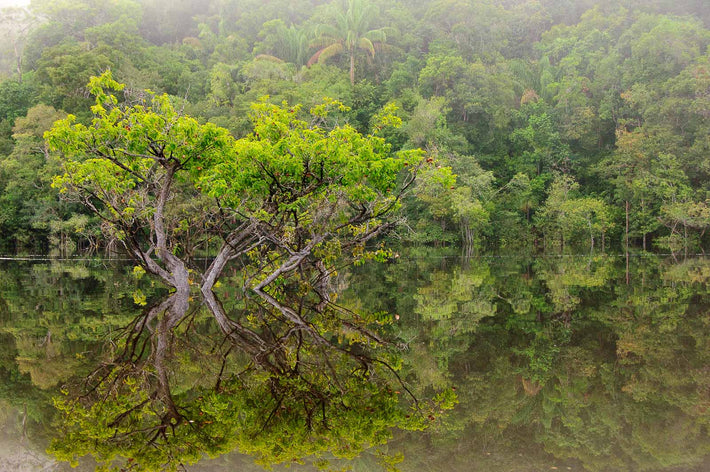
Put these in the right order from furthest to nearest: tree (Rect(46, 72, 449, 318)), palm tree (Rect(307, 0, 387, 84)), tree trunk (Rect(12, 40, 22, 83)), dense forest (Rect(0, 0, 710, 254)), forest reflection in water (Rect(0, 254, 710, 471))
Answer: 1. tree trunk (Rect(12, 40, 22, 83))
2. palm tree (Rect(307, 0, 387, 84))
3. dense forest (Rect(0, 0, 710, 254))
4. tree (Rect(46, 72, 449, 318))
5. forest reflection in water (Rect(0, 254, 710, 471))

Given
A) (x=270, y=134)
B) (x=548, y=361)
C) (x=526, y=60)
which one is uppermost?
(x=526, y=60)

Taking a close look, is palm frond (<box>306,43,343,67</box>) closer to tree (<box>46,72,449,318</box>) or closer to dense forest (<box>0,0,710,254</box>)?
dense forest (<box>0,0,710,254</box>)

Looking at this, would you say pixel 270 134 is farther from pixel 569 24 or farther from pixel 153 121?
pixel 569 24

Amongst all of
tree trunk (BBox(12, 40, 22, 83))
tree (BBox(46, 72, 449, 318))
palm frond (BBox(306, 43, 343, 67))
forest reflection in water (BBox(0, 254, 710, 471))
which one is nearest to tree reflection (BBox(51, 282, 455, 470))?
forest reflection in water (BBox(0, 254, 710, 471))

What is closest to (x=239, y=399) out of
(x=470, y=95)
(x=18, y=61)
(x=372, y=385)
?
(x=372, y=385)

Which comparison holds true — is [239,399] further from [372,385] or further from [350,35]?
[350,35]

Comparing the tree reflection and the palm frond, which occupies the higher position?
the palm frond

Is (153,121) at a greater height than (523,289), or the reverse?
(153,121)

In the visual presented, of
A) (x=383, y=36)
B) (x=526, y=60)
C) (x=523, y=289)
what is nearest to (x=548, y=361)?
(x=523, y=289)
